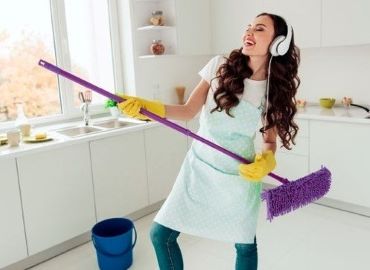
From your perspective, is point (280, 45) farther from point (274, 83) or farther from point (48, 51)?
point (48, 51)

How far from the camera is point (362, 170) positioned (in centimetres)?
257

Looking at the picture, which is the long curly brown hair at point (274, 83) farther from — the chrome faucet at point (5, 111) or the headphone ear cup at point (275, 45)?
the chrome faucet at point (5, 111)

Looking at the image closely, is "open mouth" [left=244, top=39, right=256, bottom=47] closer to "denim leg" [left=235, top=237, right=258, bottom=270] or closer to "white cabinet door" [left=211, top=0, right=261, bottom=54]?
"denim leg" [left=235, top=237, right=258, bottom=270]

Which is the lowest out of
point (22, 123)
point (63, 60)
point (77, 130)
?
point (77, 130)

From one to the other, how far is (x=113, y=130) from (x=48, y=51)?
0.85 meters

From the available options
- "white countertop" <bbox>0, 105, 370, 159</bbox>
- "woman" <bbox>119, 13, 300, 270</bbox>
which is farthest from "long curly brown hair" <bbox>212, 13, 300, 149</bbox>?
"white countertop" <bbox>0, 105, 370, 159</bbox>

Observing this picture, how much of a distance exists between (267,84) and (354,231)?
1.52 m

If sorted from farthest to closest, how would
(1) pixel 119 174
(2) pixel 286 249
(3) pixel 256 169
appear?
(1) pixel 119 174, (2) pixel 286 249, (3) pixel 256 169

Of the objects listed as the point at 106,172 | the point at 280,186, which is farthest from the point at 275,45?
the point at 106,172

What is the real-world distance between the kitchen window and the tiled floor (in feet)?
3.57

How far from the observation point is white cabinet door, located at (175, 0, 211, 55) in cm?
314

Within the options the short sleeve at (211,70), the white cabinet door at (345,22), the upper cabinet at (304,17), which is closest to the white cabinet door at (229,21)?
the upper cabinet at (304,17)

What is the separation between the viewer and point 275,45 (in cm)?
140

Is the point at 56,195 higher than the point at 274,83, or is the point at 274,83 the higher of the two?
the point at 274,83
